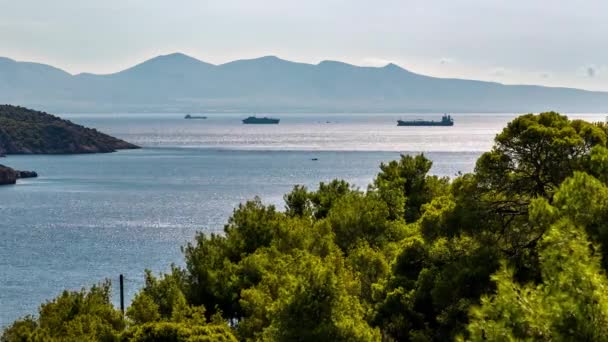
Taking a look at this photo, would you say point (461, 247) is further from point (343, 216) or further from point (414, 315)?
point (343, 216)

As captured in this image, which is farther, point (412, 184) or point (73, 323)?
point (412, 184)

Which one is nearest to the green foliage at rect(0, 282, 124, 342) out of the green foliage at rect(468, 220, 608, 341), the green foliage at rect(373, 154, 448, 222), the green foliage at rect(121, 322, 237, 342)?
the green foliage at rect(121, 322, 237, 342)

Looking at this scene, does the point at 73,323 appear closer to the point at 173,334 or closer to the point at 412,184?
the point at 173,334

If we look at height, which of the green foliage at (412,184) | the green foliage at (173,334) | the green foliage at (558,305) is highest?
the green foliage at (558,305)

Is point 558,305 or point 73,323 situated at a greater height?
point 558,305

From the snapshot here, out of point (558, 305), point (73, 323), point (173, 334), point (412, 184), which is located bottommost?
point (73, 323)

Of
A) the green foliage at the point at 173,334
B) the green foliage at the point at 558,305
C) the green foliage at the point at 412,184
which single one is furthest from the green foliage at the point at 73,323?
the green foliage at the point at 412,184

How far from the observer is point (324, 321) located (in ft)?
98.2

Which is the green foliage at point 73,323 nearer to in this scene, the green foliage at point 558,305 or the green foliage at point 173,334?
the green foliage at point 173,334

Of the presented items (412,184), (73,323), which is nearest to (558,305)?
(73,323)

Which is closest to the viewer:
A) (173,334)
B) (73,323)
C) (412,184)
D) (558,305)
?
(558,305)

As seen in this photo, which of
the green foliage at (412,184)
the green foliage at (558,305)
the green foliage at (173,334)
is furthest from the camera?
the green foliage at (412,184)

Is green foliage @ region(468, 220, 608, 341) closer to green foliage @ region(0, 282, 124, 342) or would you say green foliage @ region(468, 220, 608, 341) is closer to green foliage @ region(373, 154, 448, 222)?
green foliage @ region(0, 282, 124, 342)

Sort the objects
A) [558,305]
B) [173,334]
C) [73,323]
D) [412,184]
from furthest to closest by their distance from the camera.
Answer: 1. [412,184]
2. [73,323]
3. [173,334]
4. [558,305]
